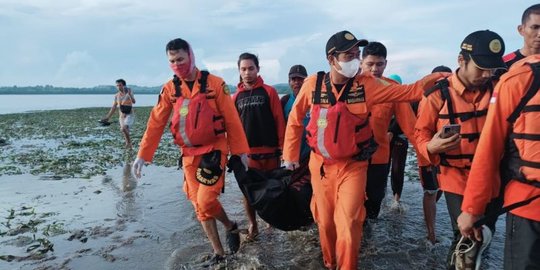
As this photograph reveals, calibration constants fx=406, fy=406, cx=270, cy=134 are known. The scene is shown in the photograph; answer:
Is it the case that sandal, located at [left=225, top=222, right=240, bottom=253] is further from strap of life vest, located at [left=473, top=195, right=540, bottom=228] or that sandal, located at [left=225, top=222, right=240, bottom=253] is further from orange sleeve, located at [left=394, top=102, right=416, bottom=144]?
strap of life vest, located at [left=473, top=195, right=540, bottom=228]

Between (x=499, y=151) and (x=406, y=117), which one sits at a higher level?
(x=406, y=117)

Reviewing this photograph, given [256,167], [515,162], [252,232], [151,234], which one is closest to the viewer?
[515,162]

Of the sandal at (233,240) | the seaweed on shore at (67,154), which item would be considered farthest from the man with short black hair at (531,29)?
the seaweed on shore at (67,154)

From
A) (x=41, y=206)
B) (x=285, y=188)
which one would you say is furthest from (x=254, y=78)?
(x=41, y=206)

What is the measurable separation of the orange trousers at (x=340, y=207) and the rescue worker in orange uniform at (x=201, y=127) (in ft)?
3.77

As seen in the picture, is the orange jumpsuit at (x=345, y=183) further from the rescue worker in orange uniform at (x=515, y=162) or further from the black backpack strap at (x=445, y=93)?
the rescue worker in orange uniform at (x=515, y=162)

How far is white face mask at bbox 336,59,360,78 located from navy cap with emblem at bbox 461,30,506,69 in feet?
3.96

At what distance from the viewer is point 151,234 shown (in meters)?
6.34

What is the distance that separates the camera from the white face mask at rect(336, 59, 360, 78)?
4293mm

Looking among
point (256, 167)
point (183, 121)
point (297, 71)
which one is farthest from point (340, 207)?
point (297, 71)

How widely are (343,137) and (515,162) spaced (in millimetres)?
1745

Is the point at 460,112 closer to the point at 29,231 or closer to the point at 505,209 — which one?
the point at 505,209

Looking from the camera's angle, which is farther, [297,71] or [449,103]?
[297,71]

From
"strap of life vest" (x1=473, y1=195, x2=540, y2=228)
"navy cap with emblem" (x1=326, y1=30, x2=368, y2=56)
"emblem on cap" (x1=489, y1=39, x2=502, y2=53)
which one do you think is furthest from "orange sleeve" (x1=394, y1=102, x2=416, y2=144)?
"strap of life vest" (x1=473, y1=195, x2=540, y2=228)
